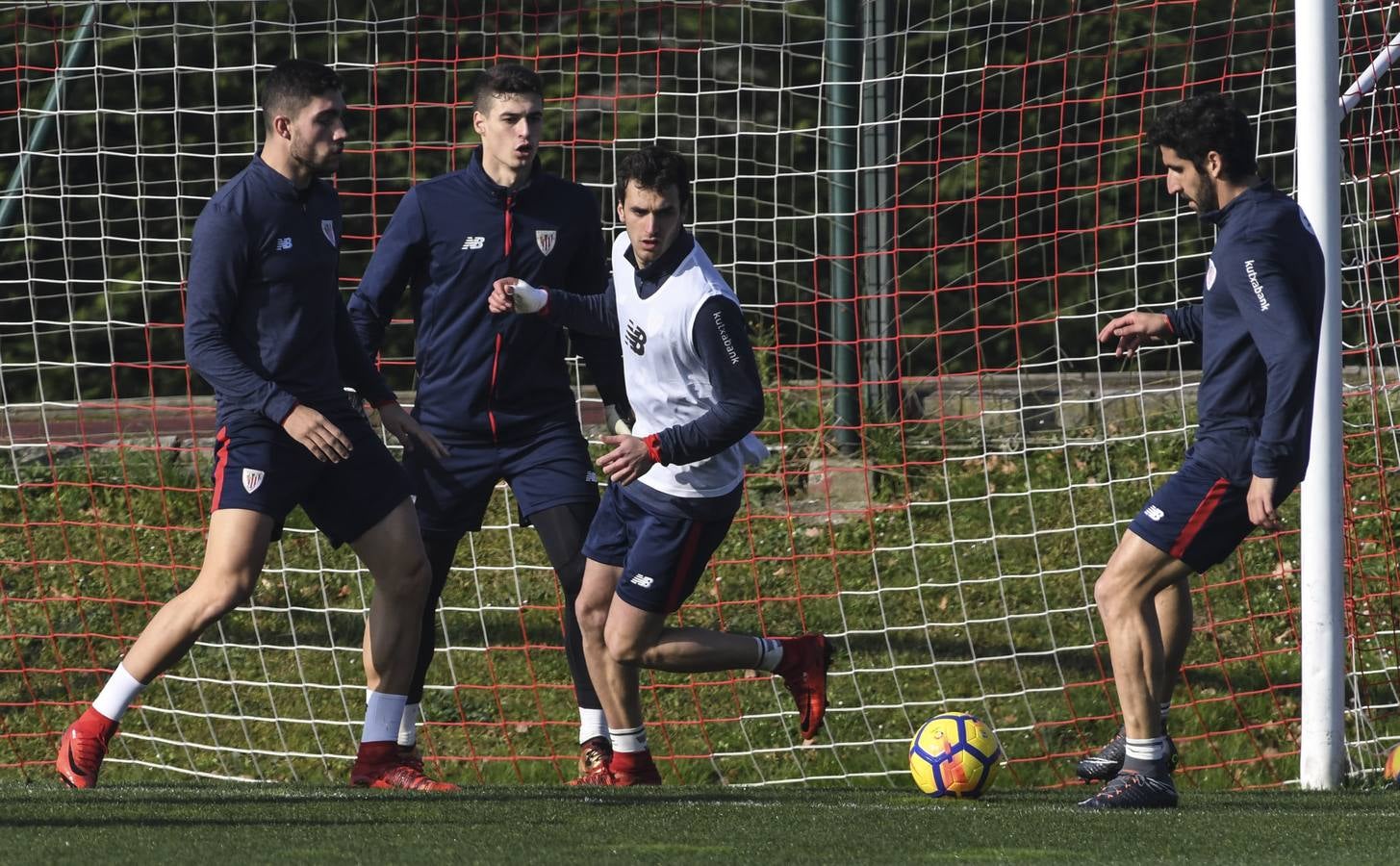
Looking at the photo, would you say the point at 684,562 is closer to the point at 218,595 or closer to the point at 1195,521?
the point at 218,595

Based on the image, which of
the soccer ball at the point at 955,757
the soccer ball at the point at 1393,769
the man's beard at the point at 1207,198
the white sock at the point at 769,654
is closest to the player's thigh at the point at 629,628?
the white sock at the point at 769,654

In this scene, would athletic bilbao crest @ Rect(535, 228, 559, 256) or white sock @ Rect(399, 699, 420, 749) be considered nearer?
athletic bilbao crest @ Rect(535, 228, 559, 256)

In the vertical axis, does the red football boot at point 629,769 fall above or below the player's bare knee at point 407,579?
below

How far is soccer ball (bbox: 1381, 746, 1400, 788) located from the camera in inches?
241

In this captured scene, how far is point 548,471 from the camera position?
19.6ft

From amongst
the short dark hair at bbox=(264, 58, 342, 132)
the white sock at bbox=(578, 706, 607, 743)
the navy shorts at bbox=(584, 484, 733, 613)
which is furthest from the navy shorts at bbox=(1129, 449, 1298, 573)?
the short dark hair at bbox=(264, 58, 342, 132)

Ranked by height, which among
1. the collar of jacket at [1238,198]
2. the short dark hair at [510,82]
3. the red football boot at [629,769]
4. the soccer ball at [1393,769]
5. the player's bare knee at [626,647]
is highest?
the short dark hair at [510,82]

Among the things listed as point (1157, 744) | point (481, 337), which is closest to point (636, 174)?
point (481, 337)

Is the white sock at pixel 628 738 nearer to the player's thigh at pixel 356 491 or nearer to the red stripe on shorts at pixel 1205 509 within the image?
the player's thigh at pixel 356 491

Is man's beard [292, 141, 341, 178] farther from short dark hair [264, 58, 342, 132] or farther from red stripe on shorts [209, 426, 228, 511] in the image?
red stripe on shorts [209, 426, 228, 511]

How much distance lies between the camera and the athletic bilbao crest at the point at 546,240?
19.9 ft

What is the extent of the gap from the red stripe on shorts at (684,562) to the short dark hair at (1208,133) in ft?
5.61

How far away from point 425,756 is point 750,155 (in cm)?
354

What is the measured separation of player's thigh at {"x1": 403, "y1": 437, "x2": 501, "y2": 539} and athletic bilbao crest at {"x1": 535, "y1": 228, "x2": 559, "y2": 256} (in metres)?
0.66
